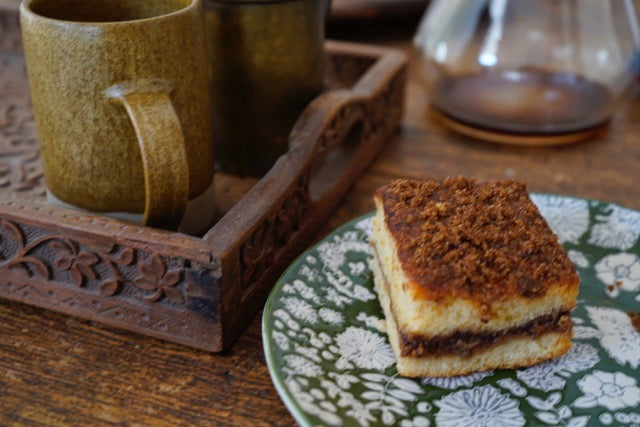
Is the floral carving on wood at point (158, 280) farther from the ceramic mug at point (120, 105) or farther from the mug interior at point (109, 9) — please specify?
the mug interior at point (109, 9)

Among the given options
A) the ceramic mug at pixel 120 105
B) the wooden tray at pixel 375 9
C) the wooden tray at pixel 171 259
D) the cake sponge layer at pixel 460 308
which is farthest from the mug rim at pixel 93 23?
the wooden tray at pixel 375 9

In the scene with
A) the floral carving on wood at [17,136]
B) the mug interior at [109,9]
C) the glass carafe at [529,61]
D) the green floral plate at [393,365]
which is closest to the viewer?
the green floral plate at [393,365]

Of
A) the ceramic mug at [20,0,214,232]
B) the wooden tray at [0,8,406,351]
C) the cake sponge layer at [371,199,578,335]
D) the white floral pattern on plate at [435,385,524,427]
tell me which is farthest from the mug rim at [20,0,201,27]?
the white floral pattern on plate at [435,385,524,427]

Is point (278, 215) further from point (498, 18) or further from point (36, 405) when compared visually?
point (498, 18)

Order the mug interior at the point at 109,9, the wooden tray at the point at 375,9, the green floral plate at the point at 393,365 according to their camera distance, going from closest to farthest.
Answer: the green floral plate at the point at 393,365 < the mug interior at the point at 109,9 < the wooden tray at the point at 375,9

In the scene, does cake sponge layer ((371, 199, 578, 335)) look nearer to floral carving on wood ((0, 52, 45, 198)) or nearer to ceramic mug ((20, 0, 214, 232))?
ceramic mug ((20, 0, 214, 232))

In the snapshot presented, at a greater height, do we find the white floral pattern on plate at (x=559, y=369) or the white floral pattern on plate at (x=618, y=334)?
the white floral pattern on plate at (x=618, y=334)

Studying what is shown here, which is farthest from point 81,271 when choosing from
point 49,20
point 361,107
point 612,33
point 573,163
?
point 612,33
